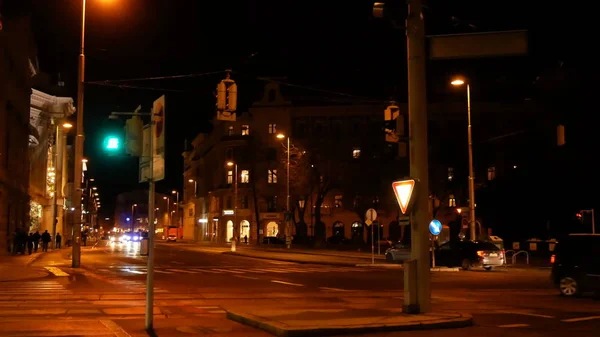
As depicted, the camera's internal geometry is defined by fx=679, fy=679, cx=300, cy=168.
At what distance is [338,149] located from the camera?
2420 inches

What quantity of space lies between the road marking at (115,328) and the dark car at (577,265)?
12.5 meters

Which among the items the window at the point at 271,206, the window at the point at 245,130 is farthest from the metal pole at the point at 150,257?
the window at the point at 245,130

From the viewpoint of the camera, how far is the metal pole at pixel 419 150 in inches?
514

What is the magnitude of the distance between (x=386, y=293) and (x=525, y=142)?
46707 millimetres

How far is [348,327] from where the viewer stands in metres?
11.5

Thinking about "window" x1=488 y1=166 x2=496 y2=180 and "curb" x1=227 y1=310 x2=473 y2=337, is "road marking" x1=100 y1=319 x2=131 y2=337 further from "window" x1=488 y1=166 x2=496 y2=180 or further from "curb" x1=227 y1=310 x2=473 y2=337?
"window" x1=488 y1=166 x2=496 y2=180

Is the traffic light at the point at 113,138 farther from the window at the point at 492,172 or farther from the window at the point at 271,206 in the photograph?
the window at the point at 271,206

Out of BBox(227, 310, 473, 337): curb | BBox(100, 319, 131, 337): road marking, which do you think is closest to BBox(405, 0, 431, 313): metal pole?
BBox(227, 310, 473, 337): curb

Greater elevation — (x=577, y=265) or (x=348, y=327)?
(x=577, y=265)

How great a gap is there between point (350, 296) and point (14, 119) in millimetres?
37863

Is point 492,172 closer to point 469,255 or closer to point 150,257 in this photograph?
point 469,255

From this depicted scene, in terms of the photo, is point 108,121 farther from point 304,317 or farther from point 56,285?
point 56,285

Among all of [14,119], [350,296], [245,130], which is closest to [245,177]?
[245,130]

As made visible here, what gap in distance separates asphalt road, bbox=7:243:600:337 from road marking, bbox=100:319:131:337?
157 centimetres
